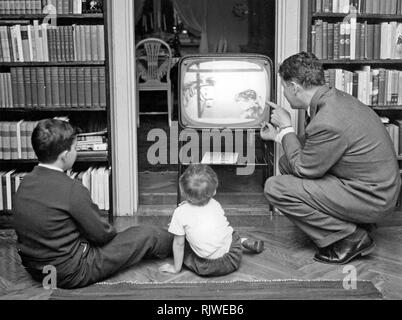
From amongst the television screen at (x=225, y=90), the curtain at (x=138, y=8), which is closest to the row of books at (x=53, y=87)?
the television screen at (x=225, y=90)

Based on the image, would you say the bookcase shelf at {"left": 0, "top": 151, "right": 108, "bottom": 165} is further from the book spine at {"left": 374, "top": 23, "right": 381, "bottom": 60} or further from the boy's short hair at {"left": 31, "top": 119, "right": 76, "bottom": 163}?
the book spine at {"left": 374, "top": 23, "right": 381, "bottom": 60}

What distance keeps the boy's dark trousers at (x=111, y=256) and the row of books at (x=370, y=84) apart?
138 cm

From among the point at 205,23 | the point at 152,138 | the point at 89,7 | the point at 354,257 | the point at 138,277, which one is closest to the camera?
the point at 138,277

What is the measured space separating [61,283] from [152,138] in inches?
128

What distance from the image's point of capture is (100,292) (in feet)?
8.45

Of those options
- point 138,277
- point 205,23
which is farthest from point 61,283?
point 205,23

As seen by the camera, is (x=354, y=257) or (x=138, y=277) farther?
(x=354, y=257)

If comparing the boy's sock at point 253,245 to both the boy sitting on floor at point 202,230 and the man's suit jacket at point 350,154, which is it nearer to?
the boy sitting on floor at point 202,230

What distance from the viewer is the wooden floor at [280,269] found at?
8.75ft

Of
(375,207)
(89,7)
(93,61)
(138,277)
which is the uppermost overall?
(89,7)

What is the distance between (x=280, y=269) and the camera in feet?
9.34

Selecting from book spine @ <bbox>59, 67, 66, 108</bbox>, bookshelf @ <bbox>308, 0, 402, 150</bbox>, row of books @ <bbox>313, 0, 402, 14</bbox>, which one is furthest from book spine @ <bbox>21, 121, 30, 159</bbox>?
row of books @ <bbox>313, 0, 402, 14</bbox>

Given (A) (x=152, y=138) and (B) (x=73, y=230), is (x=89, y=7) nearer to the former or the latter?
(B) (x=73, y=230)
